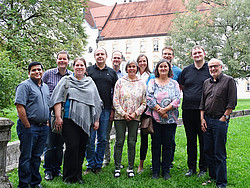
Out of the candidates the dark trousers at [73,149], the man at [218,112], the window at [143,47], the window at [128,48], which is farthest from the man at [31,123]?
the window at [128,48]

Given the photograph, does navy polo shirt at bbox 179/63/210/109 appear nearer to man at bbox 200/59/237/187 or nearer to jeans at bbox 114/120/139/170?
man at bbox 200/59/237/187

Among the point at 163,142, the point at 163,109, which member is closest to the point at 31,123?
the point at 163,109

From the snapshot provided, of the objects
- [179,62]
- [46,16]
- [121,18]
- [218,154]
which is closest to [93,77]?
[218,154]

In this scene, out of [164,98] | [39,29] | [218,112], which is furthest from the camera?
[39,29]

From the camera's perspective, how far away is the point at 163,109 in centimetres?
585

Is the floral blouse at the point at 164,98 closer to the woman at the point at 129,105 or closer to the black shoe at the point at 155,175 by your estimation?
the woman at the point at 129,105

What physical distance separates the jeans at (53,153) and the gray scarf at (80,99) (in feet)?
2.46

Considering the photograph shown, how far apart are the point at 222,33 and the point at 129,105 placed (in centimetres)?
2849

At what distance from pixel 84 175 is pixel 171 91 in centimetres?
233

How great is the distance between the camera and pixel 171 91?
A: 19.6 ft

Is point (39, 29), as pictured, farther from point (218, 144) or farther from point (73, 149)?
point (218, 144)

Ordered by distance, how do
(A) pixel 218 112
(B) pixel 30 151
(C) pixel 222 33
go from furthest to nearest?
1. (C) pixel 222 33
2. (A) pixel 218 112
3. (B) pixel 30 151

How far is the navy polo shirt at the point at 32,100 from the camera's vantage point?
4852mm

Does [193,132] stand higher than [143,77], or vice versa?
[143,77]
